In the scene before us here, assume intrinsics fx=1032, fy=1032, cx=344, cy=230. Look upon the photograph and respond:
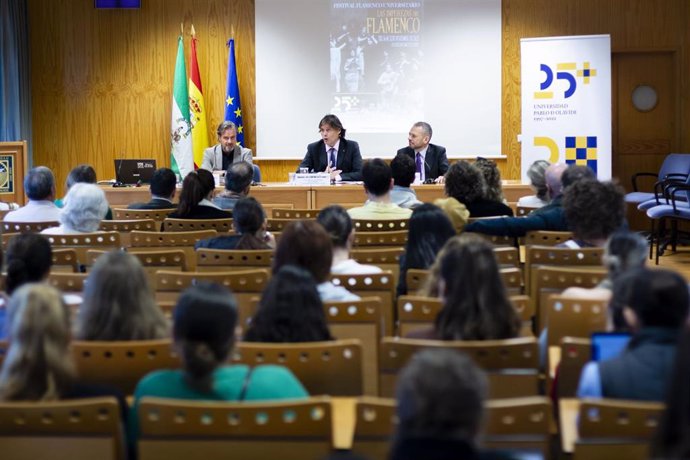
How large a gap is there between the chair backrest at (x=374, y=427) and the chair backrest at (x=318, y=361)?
52 centimetres

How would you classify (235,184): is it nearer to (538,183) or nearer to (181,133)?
(538,183)

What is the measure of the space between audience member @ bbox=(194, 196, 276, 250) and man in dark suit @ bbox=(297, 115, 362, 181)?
426cm

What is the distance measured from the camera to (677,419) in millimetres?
1829

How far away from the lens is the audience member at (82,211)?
20.4 feet

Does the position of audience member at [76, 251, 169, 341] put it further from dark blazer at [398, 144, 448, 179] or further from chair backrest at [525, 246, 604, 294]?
dark blazer at [398, 144, 448, 179]

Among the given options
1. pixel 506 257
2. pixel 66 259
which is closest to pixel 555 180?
pixel 506 257

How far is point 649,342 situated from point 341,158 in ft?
23.8

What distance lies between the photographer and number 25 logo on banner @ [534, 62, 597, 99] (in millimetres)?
10891

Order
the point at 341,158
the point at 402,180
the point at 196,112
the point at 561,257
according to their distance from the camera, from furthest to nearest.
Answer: the point at 196,112 → the point at 341,158 → the point at 402,180 → the point at 561,257

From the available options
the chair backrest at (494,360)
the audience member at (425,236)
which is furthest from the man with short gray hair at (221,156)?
the chair backrest at (494,360)

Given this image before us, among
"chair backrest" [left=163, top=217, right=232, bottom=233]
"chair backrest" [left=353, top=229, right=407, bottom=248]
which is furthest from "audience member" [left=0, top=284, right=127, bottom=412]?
"chair backrest" [left=163, top=217, right=232, bottom=233]

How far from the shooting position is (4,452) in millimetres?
2555

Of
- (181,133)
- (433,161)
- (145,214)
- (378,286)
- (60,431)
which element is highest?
(181,133)

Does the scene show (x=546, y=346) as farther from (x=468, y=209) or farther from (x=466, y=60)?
(x=466, y=60)
